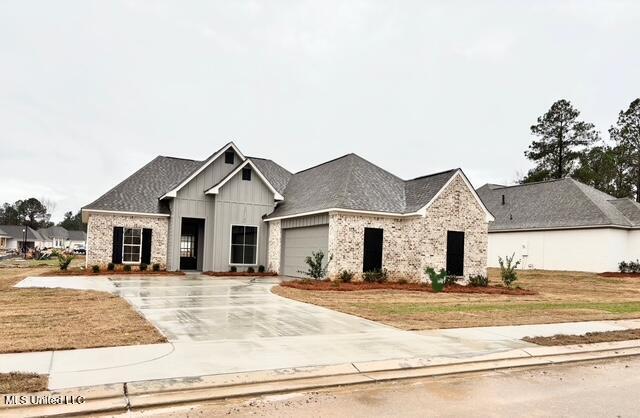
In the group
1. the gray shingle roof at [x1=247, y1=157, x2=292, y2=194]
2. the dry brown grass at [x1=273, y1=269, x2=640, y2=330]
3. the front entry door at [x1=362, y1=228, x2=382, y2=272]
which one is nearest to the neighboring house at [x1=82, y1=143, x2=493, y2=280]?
the front entry door at [x1=362, y1=228, x2=382, y2=272]

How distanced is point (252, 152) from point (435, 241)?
72.2 feet

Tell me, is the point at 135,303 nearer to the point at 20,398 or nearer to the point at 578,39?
the point at 20,398

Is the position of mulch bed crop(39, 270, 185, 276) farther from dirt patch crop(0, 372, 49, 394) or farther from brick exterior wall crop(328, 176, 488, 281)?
dirt patch crop(0, 372, 49, 394)

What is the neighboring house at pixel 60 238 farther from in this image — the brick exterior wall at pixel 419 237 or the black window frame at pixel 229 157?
the brick exterior wall at pixel 419 237

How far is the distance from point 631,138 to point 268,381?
192 feet

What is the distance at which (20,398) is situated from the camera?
5000 mm

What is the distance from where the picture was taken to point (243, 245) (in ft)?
86.3

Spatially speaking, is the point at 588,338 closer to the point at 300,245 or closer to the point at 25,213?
the point at 300,245

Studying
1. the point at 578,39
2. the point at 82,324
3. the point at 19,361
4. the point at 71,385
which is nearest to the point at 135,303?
the point at 82,324

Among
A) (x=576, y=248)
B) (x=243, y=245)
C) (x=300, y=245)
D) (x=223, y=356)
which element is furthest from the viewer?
(x=576, y=248)

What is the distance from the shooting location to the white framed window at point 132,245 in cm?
2539

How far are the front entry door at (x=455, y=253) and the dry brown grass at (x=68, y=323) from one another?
554 inches

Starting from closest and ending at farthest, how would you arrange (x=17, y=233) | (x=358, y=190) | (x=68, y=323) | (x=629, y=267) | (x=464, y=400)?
(x=464, y=400) < (x=68, y=323) < (x=358, y=190) < (x=629, y=267) < (x=17, y=233)

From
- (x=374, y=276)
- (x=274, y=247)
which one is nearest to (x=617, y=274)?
(x=374, y=276)
